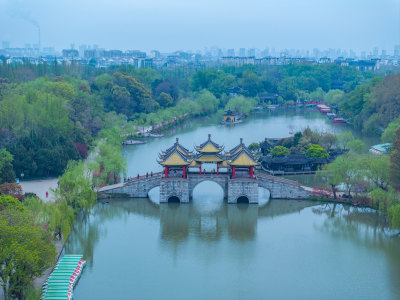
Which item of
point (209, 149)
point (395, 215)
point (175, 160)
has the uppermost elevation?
point (209, 149)

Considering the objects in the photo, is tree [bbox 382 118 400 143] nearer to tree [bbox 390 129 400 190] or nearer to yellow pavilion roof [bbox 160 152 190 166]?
tree [bbox 390 129 400 190]

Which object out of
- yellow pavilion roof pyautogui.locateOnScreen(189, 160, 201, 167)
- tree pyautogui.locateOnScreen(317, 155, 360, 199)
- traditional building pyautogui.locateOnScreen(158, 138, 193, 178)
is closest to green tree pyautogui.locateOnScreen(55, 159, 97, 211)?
traditional building pyautogui.locateOnScreen(158, 138, 193, 178)

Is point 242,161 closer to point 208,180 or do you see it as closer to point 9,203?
point 208,180

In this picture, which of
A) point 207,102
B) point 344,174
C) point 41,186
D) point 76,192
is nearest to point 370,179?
point 344,174

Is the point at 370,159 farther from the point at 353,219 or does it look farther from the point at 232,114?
the point at 232,114

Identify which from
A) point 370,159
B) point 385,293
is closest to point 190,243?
point 385,293

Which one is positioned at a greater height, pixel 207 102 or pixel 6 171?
pixel 207 102
